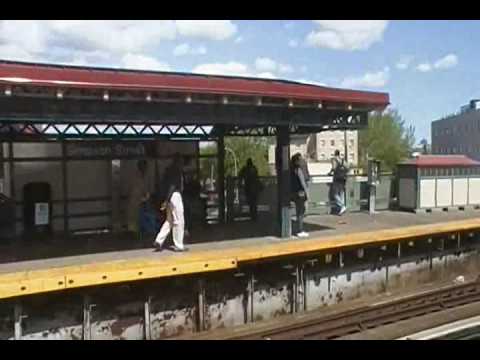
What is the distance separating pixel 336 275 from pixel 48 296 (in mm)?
5761

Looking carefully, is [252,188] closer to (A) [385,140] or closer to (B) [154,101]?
(B) [154,101]

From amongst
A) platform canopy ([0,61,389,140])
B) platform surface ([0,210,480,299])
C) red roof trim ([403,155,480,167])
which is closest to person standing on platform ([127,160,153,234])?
platform surface ([0,210,480,299])

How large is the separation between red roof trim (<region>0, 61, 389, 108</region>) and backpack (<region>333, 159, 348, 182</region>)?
14.8 ft

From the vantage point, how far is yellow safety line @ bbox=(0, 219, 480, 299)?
7.11 m

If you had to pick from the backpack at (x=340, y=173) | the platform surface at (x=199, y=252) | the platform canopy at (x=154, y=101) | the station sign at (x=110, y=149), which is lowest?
the platform surface at (x=199, y=252)

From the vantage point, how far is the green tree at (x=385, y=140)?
58947mm

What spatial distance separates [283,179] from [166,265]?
392 cm

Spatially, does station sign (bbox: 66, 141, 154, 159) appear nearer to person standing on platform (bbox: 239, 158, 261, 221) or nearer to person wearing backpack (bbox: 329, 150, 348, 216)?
person standing on platform (bbox: 239, 158, 261, 221)

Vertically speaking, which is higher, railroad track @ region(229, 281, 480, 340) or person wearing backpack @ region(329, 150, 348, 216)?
person wearing backpack @ region(329, 150, 348, 216)

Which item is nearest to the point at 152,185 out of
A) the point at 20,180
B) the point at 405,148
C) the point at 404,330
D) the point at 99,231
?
the point at 99,231

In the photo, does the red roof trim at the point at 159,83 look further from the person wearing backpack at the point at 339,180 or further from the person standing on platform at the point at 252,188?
the person wearing backpack at the point at 339,180

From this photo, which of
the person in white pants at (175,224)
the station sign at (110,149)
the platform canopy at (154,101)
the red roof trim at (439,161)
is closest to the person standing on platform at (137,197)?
the station sign at (110,149)

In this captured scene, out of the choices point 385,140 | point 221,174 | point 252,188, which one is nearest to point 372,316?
point 252,188

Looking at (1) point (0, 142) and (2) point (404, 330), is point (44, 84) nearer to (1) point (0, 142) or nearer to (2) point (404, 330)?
(1) point (0, 142)
